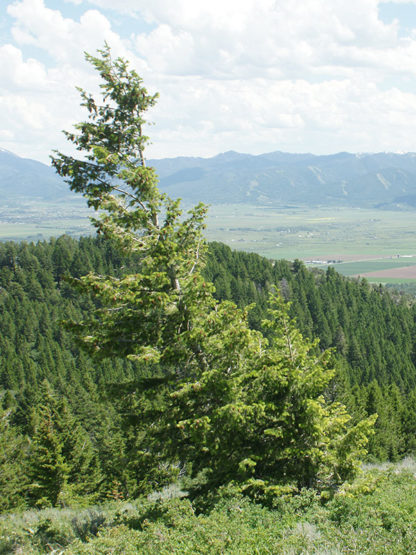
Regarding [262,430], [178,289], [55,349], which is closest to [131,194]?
[178,289]

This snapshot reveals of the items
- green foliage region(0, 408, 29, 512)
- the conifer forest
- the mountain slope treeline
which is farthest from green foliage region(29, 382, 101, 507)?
the conifer forest

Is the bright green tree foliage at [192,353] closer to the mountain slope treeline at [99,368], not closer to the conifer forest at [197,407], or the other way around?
the conifer forest at [197,407]

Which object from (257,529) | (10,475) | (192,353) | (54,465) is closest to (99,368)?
(10,475)

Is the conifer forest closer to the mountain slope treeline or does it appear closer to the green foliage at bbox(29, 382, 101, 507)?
the mountain slope treeline

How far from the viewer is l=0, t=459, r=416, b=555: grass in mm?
9188

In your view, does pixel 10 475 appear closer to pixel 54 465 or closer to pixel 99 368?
pixel 54 465

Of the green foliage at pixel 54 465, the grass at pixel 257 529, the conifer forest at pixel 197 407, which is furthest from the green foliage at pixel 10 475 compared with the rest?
the grass at pixel 257 529

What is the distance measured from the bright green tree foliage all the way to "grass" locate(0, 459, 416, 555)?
31.2 inches

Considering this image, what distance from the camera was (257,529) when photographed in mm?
10117

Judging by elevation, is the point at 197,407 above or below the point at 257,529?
above

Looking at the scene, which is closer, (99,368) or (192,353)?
(192,353)

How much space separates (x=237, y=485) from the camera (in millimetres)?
12266

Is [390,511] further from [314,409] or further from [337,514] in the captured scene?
[314,409]

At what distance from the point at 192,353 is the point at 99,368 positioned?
275 feet
